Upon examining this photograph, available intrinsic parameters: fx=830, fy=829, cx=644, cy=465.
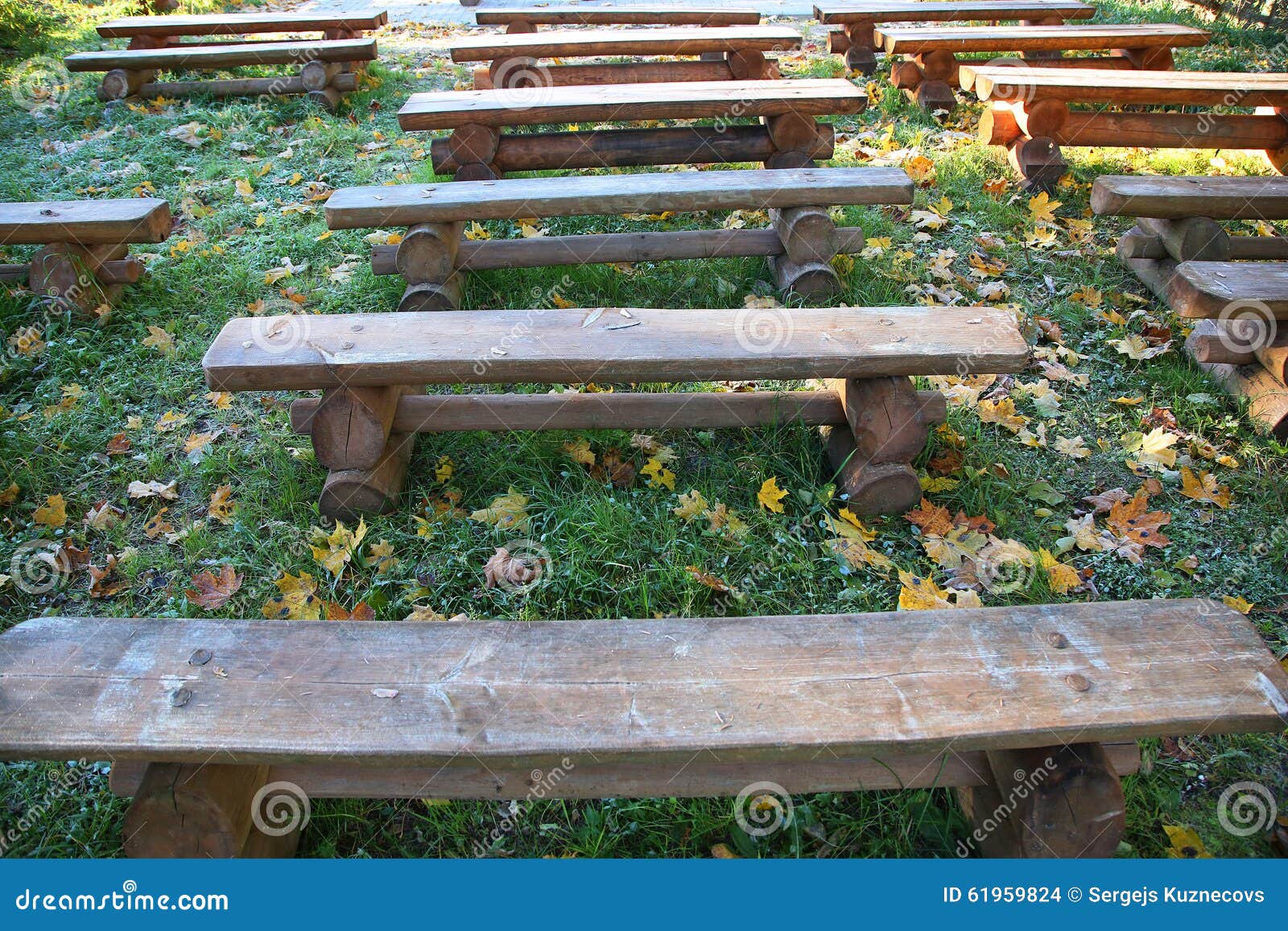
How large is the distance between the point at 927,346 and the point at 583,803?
1.62 m

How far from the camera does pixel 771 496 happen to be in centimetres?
272

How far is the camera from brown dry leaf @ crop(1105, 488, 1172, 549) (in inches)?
104

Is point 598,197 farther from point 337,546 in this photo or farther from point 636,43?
point 636,43

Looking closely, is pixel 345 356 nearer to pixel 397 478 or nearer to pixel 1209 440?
pixel 397 478

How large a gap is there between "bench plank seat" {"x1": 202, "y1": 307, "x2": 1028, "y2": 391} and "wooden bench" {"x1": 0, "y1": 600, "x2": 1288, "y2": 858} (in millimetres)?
918

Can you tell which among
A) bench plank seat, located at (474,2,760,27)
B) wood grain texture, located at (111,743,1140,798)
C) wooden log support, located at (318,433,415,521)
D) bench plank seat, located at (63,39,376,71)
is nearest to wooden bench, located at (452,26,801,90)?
bench plank seat, located at (474,2,760,27)

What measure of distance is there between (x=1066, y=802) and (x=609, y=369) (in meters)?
1.58

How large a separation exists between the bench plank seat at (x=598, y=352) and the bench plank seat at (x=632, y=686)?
35.9 inches

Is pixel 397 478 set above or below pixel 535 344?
below

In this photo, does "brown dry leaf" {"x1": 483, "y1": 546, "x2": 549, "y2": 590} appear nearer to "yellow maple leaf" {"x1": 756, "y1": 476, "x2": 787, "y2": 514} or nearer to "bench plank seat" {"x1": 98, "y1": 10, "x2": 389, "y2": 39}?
"yellow maple leaf" {"x1": 756, "y1": 476, "x2": 787, "y2": 514}

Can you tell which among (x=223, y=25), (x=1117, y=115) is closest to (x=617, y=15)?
(x=223, y=25)

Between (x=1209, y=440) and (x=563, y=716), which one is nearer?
(x=563, y=716)

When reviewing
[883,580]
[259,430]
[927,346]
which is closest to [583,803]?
[883,580]
